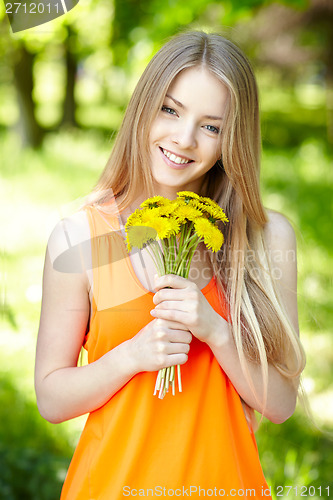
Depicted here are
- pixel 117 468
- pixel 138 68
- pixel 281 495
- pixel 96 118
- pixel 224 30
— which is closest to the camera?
pixel 117 468

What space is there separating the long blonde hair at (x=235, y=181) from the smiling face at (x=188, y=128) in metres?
0.02

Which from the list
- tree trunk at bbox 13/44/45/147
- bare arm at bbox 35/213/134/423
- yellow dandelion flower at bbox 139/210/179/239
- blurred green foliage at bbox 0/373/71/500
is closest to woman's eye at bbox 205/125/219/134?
yellow dandelion flower at bbox 139/210/179/239

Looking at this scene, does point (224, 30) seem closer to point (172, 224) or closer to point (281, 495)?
point (172, 224)

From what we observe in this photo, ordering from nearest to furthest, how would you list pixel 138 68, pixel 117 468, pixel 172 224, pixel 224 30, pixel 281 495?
pixel 172 224
pixel 117 468
pixel 224 30
pixel 281 495
pixel 138 68

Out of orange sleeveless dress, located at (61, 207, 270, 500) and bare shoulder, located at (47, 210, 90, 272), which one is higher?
bare shoulder, located at (47, 210, 90, 272)

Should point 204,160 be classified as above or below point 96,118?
below

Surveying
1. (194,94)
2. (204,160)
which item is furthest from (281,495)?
(194,94)

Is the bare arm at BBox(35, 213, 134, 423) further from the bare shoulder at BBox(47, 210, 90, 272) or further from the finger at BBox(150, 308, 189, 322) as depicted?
the finger at BBox(150, 308, 189, 322)

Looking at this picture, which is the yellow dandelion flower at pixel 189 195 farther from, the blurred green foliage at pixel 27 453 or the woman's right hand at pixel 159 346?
the blurred green foliage at pixel 27 453

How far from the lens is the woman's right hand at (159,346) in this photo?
153 centimetres

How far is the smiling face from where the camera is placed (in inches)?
66.1

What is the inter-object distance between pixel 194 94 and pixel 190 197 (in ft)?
1.08

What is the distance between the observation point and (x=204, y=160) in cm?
176

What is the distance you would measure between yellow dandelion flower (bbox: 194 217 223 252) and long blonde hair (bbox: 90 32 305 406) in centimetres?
30
